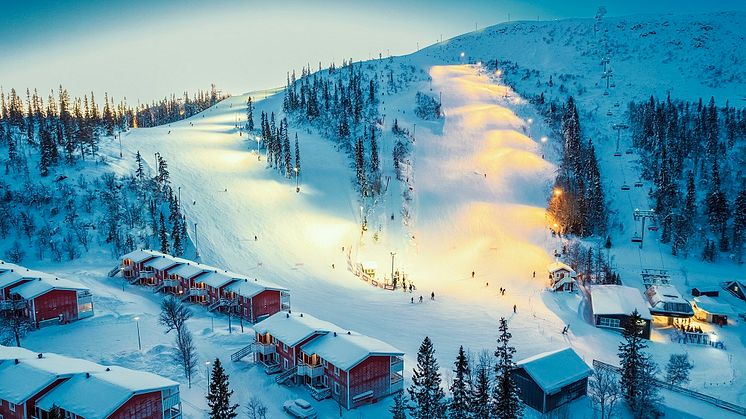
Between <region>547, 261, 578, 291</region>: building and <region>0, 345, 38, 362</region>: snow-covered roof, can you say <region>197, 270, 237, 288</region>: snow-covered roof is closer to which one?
<region>0, 345, 38, 362</region>: snow-covered roof

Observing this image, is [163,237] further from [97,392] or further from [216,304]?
[97,392]

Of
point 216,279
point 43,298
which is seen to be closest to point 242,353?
point 216,279

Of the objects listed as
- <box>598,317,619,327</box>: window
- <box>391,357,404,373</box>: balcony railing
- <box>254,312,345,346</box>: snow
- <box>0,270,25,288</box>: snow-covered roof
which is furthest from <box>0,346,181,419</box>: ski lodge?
<box>598,317,619,327</box>: window

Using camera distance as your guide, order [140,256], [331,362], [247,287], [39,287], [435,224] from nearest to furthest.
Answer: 1. [331,362]
2. [39,287]
3. [247,287]
4. [140,256]
5. [435,224]

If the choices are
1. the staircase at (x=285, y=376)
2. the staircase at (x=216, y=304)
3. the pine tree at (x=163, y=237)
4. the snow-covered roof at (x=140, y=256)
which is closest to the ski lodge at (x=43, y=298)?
the snow-covered roof at (x=140, y=256)

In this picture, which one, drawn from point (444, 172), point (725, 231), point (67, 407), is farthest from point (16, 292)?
point (725, 231)

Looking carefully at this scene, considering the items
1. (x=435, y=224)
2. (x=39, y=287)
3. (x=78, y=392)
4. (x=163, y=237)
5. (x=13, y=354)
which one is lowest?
(x=435, y=224)

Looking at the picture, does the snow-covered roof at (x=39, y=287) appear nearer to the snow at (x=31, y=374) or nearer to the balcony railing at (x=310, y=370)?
the snow at (x=31, y=374)
